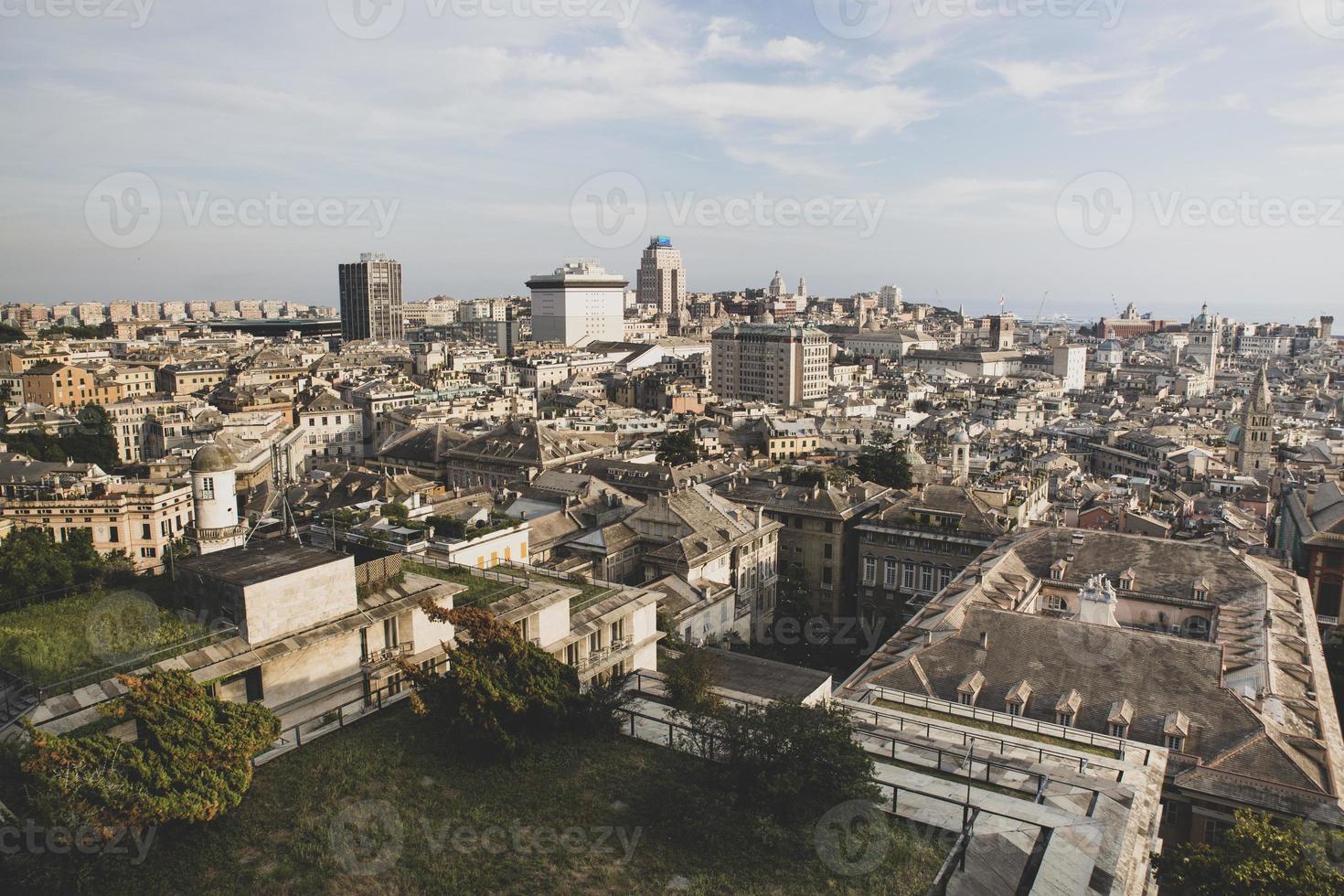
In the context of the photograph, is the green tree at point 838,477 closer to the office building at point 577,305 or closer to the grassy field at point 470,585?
the grassy field at point 470,585

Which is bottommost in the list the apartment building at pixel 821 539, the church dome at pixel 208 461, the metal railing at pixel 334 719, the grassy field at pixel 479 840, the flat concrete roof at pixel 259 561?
the apartment building at pixel 821 539

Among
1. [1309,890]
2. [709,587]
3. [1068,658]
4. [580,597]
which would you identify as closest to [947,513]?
[709,587]

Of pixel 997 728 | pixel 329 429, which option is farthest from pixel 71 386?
pixel 997 728

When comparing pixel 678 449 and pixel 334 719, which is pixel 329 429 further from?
pixel 334 719

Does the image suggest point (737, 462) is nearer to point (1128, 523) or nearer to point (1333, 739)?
point (1128, 523)

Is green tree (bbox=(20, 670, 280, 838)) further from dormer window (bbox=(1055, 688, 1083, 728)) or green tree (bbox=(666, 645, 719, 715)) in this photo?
dormer window (bbox=(1055, 688, 1083, 728))

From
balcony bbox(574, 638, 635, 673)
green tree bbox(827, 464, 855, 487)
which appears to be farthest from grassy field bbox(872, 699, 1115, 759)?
green tree bbox(827, 464, 855, 487)

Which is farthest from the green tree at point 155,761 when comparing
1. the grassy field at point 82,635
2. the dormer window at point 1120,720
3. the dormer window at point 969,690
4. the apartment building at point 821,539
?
the apartment building at point 821,539
